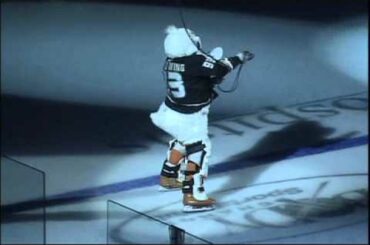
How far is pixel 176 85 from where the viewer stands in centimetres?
154

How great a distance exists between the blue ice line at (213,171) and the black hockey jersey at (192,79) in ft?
0.40

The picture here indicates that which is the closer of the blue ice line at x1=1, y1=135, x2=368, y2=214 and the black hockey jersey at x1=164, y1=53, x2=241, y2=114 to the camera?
the blue ice line at x1=1, y1=135, x2=368, y2=214

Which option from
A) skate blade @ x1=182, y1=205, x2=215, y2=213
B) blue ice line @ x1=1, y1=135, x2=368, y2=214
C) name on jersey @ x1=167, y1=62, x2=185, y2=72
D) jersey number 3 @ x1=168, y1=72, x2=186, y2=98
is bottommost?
skate blade @ x1=182, y1=205, x2=215, y2=213

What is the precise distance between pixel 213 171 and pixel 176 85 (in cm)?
18

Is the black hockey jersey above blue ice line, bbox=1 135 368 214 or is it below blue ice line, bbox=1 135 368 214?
above

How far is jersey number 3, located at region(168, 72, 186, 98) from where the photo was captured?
5.04 ft

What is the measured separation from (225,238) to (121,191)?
0.27 m

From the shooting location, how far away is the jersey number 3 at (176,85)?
1536 mm

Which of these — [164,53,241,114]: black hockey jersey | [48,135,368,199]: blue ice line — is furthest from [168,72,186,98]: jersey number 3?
[48,135,368,199]: blue ice line

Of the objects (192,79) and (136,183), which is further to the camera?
(136,183)

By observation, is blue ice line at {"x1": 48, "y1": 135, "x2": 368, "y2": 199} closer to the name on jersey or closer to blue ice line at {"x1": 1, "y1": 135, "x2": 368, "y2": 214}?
blue ice line at {"x1": 1, "y1": 135, "x2": 368, "y2": 214}

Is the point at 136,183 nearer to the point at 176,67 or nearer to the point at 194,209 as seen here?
the point at 194,209

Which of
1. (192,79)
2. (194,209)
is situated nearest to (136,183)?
(194,209)

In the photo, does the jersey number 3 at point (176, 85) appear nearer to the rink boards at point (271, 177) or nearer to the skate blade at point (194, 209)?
the rink boards at point (271, 177)
